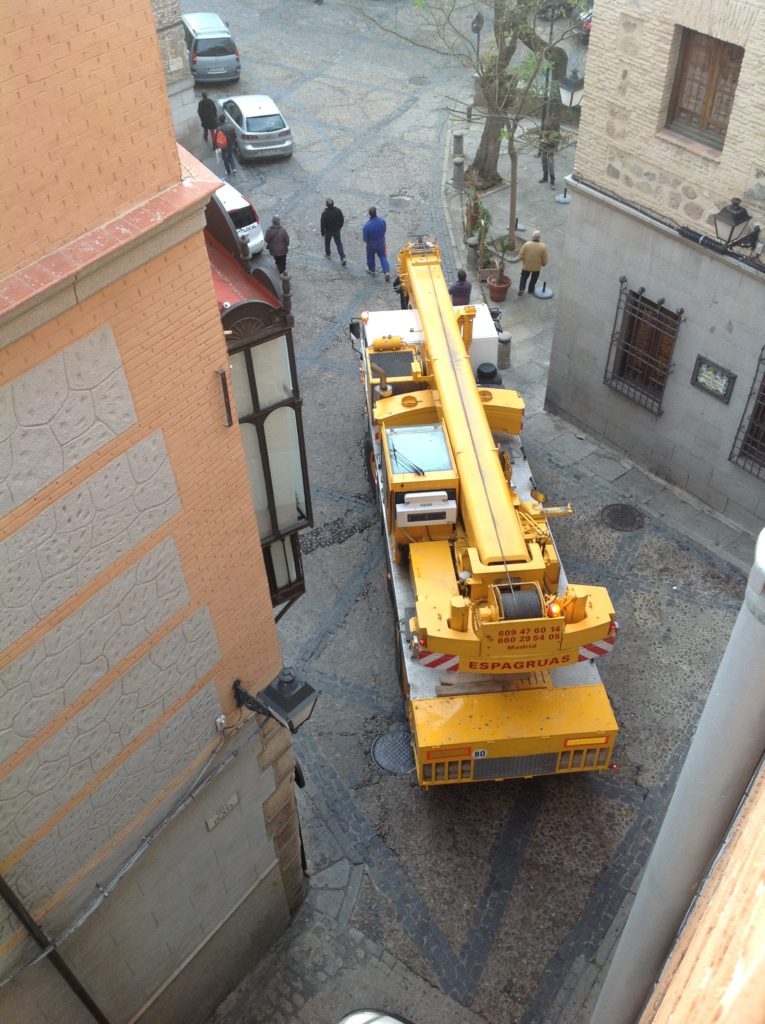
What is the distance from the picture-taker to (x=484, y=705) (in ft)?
35.6

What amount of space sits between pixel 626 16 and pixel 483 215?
8315mm

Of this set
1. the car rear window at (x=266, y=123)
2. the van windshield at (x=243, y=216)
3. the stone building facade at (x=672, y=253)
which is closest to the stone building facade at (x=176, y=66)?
the car rear window at (x=266, y=123)

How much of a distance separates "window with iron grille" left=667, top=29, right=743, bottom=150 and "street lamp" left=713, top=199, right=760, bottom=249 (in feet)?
2.94

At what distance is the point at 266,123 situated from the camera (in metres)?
24.7

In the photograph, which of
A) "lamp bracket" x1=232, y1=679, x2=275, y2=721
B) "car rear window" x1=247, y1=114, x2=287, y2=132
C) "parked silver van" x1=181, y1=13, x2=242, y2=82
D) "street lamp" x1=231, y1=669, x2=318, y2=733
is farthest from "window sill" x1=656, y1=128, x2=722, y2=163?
"parked silver van" x1=181, y1=13, x2=242, y2=82

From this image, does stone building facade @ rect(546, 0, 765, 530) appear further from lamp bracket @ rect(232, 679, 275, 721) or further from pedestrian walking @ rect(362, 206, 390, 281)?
lamp bracket @ rect(232, 679, 275, 721)

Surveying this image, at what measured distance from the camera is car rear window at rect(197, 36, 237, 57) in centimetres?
2805

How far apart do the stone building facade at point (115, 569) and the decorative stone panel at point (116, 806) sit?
0.7 inches

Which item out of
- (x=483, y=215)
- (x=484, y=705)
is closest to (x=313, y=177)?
(x=483, y=215)

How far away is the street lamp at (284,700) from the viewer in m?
8.31

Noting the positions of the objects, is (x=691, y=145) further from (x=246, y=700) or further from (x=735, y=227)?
(x=246, y=700)

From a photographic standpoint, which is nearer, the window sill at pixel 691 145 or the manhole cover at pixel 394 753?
the manhole cover at pixel 394 753

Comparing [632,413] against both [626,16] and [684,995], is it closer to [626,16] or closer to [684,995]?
[626,16]

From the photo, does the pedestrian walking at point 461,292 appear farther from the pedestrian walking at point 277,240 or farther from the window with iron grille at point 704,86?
the window with iron grille at point 704,86
